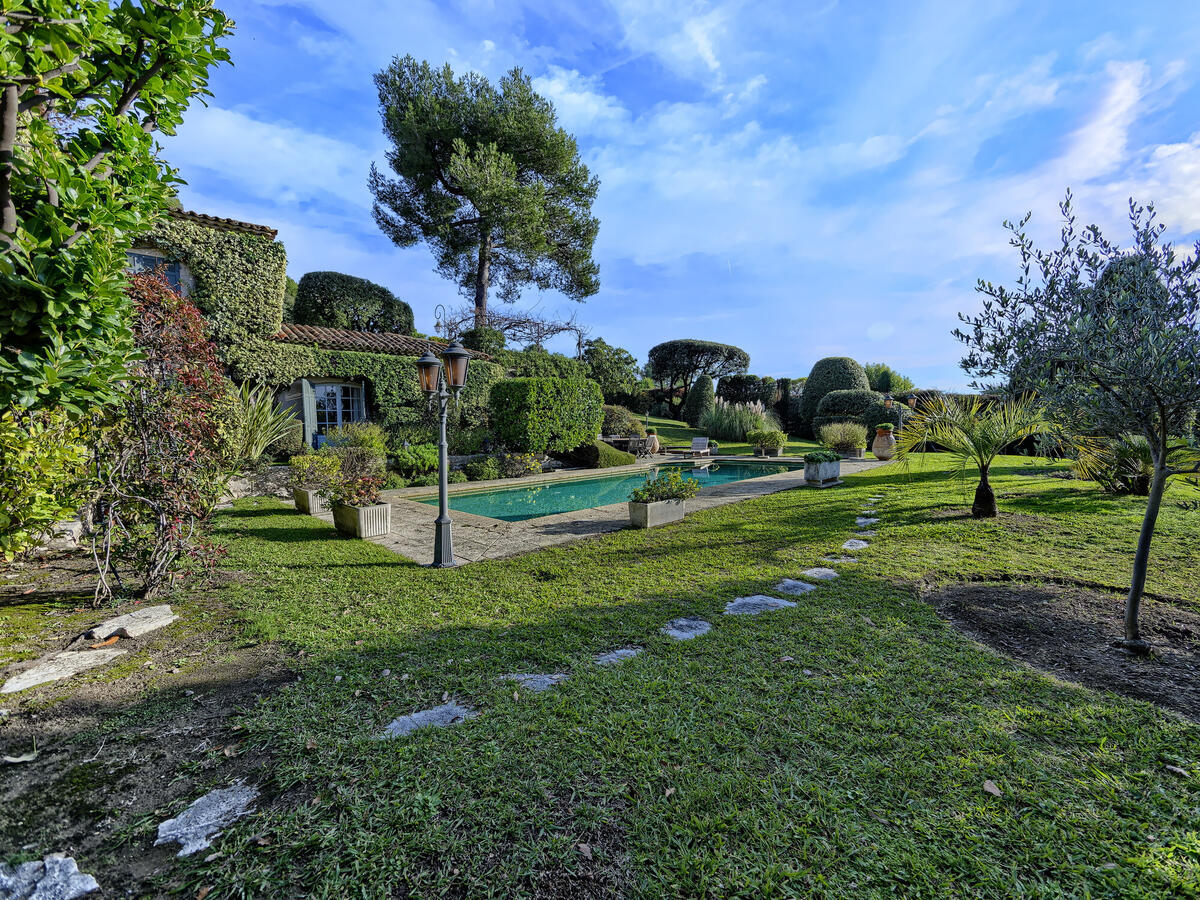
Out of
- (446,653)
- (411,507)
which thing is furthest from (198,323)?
(411,507)

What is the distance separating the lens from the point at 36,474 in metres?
3.63

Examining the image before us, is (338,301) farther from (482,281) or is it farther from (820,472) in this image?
(820,472)

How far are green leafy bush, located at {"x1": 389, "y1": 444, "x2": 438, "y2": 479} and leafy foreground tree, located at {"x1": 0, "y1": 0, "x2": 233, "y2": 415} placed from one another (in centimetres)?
949

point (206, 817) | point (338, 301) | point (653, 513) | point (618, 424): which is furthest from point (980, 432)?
point (338, 301)

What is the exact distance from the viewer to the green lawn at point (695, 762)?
164 centimetres

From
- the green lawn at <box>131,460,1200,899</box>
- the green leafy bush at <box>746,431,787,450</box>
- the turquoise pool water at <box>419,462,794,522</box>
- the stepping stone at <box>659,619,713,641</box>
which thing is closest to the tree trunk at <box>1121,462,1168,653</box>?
the green lawn at <box>131,460,1200,899</box>

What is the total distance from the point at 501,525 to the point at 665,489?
8.70ft

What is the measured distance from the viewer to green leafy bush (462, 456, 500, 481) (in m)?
12.9

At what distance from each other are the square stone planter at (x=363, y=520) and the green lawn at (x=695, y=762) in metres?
2.36

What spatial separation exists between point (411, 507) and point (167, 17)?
764cm

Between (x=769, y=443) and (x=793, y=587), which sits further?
(x=769, y=443)

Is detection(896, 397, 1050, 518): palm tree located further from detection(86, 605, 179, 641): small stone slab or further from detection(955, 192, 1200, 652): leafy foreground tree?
detection(86, 605, 179, 641): small stone slab

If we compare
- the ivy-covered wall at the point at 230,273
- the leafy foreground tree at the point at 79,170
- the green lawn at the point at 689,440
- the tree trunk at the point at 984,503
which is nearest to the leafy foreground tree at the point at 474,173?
the ivy-covered wall at the point at 230,273

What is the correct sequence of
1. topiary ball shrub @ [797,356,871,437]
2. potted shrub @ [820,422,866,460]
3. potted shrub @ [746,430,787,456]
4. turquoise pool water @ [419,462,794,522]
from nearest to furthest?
1. turquoise pool water @ [419,462,794,522]
2. potted shrub @ [820,422,866,460]
3. potted shrub @ [746,430,787,456]
4. topiary ball shrub @ [797,356,871,437]
